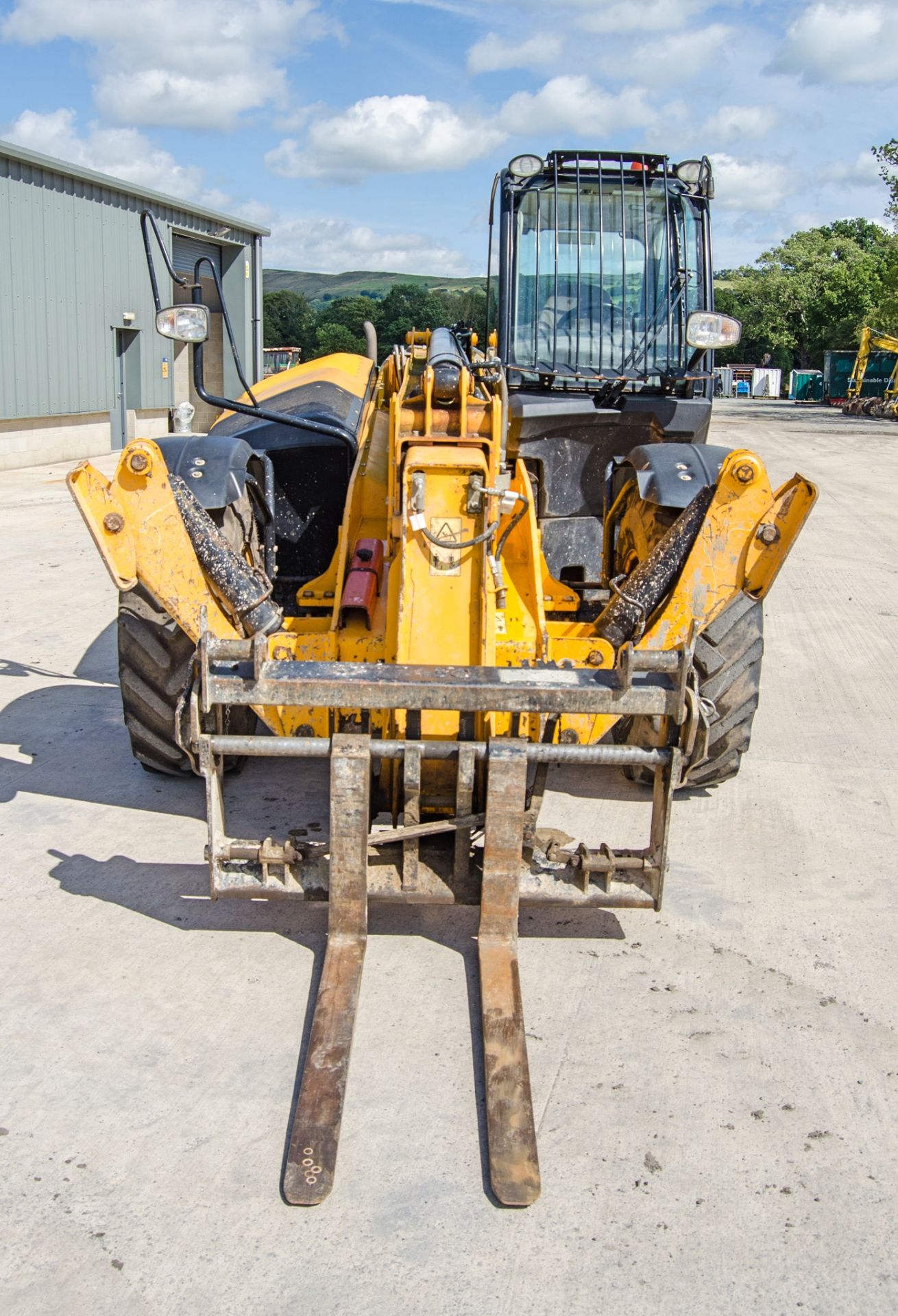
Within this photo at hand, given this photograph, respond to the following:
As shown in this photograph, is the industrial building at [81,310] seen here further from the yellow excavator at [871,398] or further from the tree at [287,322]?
the yellow excavator at [871,398]

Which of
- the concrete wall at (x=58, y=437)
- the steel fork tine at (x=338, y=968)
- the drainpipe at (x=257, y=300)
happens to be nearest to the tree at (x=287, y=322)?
the drainpipe at (x=257, y=300)

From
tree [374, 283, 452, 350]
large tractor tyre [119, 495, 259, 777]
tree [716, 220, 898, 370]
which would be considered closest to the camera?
large tractor tyre [119, 495, 259, 777]

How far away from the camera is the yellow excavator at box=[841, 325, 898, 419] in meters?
35.4

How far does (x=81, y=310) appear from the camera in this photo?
18656 millimetres

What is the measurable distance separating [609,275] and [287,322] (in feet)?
98.5

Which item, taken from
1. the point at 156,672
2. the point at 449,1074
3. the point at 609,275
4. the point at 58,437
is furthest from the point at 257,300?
the point at 449,1074

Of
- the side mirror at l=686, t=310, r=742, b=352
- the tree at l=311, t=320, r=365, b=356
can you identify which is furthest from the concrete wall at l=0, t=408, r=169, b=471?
the side mirror at l=686, t=310, r=742, b=352

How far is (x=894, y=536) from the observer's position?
41.8 feet

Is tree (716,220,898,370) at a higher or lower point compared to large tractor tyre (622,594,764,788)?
higher

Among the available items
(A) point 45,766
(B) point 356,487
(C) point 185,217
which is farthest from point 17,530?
(C) point 185,217

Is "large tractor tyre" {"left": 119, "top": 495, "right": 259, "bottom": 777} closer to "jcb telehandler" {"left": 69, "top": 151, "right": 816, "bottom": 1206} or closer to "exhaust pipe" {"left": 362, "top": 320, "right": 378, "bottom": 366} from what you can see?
"jcb telehandler" {"left": 69, "top": 151, "right": 816, "bottom": 1206}

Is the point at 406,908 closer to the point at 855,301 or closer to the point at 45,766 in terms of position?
the point at 45,766

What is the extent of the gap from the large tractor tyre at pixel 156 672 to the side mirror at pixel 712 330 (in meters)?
2.37

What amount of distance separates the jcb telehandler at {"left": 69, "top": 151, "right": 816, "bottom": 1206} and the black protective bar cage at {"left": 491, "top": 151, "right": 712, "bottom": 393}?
1336 mm
